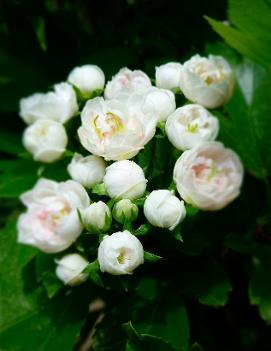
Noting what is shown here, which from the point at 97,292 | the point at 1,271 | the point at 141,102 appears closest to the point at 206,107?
the point at 141,102

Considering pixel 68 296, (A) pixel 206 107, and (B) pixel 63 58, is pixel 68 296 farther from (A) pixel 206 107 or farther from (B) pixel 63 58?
(B) pixel 63 58

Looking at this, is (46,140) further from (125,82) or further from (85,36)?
(85,36)

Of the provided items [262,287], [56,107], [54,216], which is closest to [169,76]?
[56,107]

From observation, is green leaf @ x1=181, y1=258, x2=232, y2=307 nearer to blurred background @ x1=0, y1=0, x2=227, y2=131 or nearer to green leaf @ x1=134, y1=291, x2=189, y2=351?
green leaf @ x1=134, y1=291, x2=189, y2=351

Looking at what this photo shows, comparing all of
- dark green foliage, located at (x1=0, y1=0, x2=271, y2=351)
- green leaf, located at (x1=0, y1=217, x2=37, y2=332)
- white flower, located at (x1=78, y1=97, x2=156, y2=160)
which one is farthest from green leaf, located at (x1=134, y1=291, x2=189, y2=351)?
white flower, located at (x1=78, y1=97, x2=156, y2=160)

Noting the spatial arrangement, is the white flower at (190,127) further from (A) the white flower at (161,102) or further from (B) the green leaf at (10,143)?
(B) the green leaf at (10,143)

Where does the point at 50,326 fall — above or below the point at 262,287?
below

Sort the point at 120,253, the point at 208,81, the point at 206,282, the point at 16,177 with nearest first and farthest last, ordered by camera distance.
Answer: the point at 120,253, the point at 208,81, the point at 206,282, the point at 16,177
